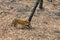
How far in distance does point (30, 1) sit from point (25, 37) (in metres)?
6.39

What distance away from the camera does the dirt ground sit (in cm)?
1014

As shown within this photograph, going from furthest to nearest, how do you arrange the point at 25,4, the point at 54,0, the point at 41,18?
the point at 54,0, the point at 25,4, the point at 41,18

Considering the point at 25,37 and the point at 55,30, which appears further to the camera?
the point at 55,30

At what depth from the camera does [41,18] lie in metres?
12.8

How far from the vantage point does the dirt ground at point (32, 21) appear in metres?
10.1

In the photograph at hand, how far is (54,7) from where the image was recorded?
15.3m

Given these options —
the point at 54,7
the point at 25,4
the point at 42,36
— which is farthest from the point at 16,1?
the point at 42,36

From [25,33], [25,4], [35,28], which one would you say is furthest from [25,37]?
[25,4]

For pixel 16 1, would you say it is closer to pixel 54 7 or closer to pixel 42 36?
pixel 54 7

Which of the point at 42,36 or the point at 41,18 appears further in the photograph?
the point at 41,18

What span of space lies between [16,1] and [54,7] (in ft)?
8.48

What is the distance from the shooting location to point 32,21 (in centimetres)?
1208

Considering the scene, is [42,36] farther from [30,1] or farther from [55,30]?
[30,1]

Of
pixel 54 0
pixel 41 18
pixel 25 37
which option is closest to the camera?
pixel 25 37
